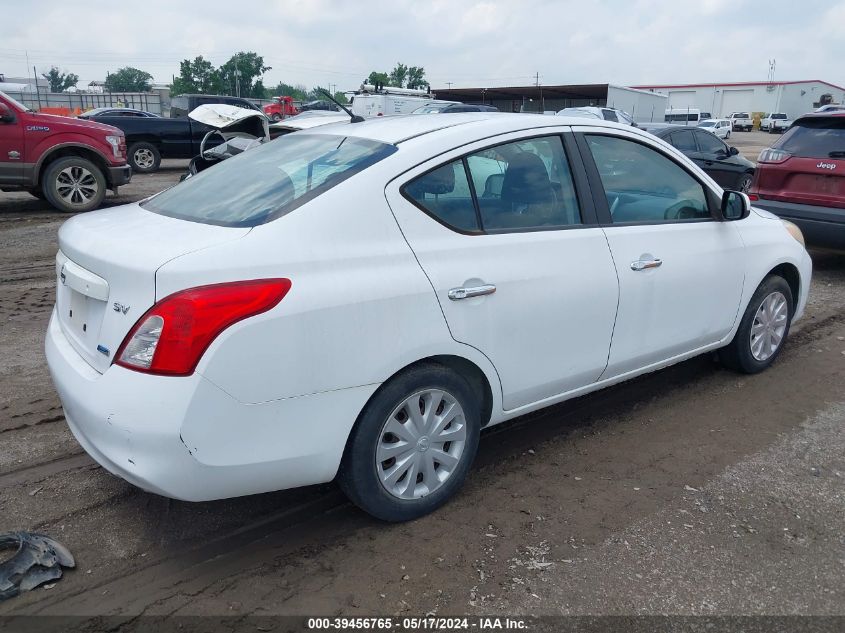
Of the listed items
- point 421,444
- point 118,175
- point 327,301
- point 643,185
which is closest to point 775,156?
point 643,185

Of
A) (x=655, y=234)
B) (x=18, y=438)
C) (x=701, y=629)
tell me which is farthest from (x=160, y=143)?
(x=701, y=629)

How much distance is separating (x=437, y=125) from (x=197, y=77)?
87.4 m

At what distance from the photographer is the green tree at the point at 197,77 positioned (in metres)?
A: 81.4

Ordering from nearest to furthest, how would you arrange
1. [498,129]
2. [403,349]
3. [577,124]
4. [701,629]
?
[701,629], [403,349], [498,129], [577,124]

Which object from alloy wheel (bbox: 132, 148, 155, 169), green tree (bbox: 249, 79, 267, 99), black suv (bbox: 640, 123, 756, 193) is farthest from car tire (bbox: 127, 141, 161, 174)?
green tree (bbox: 249, 79, 267, 99)

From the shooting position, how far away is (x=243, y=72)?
86.1 meters

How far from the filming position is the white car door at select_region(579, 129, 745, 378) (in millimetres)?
3629

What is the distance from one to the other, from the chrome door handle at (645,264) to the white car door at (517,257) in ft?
0.57

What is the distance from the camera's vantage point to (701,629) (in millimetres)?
2469

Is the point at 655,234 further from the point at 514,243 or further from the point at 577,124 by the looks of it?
the point at 514,243

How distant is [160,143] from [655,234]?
15203 mm

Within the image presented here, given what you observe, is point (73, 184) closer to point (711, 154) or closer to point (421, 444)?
point (421, 444)

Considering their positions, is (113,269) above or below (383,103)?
below

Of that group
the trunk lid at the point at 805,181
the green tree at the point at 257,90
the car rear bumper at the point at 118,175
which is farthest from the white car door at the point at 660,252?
the green tree at the point at 257,90
